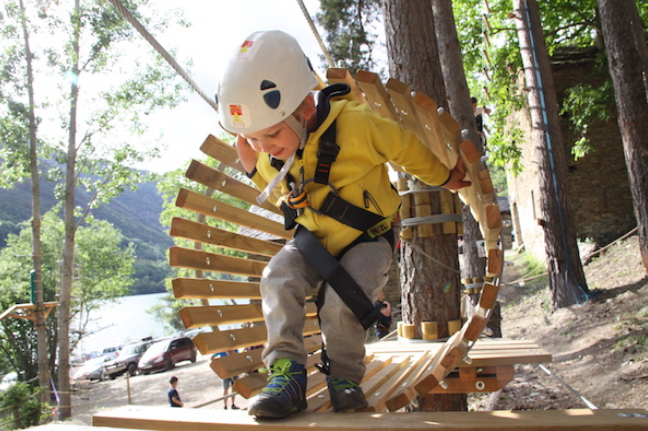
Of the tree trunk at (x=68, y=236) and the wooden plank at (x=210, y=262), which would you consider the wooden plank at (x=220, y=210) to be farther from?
the tree trunk at (x=68, y=236)

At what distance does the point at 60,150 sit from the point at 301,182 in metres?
21.3

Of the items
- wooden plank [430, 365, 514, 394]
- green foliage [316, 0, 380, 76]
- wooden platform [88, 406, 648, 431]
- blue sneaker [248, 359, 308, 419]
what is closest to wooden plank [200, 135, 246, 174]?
blue sneaker [248, 359, 308, 419]

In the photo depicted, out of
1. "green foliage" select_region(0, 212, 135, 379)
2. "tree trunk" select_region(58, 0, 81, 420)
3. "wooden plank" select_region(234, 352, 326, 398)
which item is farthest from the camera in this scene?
"green foliage" select_region(0, 212, 135, 379)

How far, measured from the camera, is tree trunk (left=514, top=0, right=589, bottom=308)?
381 inches

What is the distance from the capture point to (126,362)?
Answer: 31750 mm

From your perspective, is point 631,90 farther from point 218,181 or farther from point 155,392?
point 155,392

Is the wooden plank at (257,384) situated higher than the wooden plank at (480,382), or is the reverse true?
the wooden plank at (257,384)

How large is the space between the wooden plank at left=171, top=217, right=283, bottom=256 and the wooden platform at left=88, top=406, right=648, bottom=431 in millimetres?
837

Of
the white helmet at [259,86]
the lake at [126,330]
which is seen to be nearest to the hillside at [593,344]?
the white helmet at [259,86]

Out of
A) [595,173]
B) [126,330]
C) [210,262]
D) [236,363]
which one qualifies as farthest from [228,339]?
[126,330]

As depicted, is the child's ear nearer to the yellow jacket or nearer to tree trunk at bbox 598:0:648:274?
the yellow jacket

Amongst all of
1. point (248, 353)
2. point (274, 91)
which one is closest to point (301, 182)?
point (274, 91)

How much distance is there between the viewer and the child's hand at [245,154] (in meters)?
2.43

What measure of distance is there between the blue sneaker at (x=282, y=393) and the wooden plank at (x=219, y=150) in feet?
4.03
